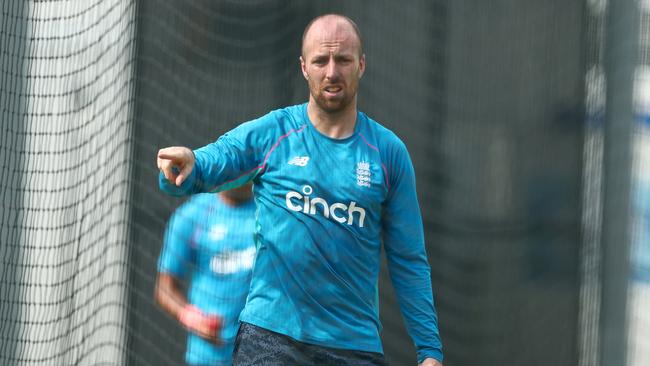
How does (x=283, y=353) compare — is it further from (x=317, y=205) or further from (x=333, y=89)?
(x=333, y=89)

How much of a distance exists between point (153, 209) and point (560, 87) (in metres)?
1.99

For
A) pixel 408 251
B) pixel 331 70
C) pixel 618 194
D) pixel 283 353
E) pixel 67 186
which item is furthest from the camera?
pixel 67 186

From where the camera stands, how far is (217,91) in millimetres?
4945

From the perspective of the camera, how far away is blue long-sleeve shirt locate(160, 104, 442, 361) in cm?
341

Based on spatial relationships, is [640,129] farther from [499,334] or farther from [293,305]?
[499,334]

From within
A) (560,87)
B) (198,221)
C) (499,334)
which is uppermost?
(560,87)

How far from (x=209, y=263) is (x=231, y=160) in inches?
39.1

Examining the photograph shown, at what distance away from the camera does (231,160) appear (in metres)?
3.46

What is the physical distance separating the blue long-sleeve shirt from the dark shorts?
1.0 inches

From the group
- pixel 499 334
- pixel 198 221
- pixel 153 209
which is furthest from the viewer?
pixel 153 209

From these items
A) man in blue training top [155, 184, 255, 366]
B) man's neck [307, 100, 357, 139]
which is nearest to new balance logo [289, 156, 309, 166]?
man's neck [307, 100, 357, 139]

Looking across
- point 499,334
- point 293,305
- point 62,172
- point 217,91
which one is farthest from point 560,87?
point 62,172

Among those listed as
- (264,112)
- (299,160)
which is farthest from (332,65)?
(264,112)

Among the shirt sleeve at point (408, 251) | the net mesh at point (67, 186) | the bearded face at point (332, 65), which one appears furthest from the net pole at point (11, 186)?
the shirt sleeve at point (408, 251)
